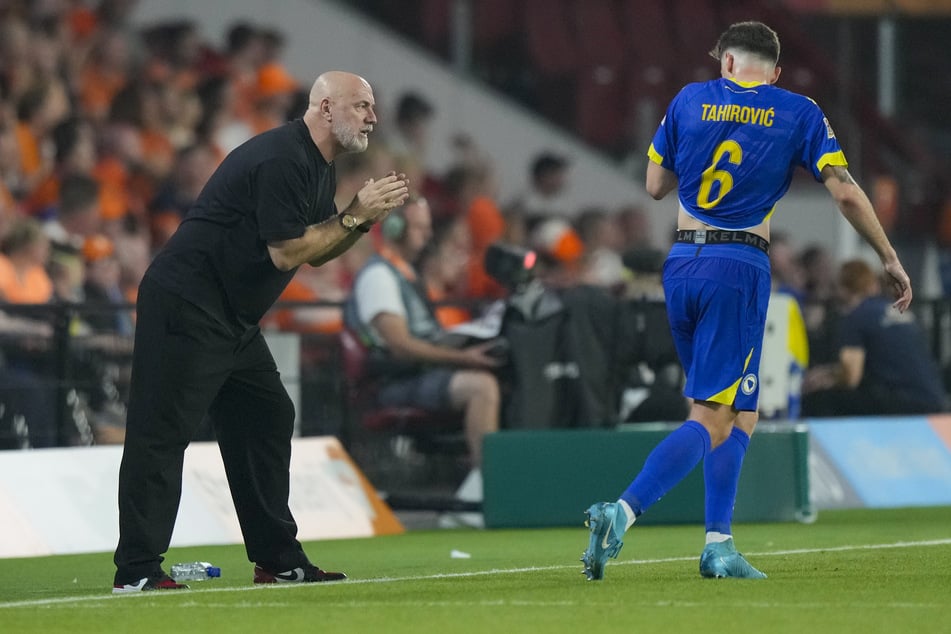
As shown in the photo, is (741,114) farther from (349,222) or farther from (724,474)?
(349,222)

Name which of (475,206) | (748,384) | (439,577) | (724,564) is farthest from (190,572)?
(475,206)

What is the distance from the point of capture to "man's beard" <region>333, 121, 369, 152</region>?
25.7 feet

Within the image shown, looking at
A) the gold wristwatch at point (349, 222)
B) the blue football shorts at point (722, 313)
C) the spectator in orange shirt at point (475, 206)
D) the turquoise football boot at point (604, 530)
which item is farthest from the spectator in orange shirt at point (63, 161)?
the turquoise football boot at point (604, 530)

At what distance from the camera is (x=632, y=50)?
69.5 feet

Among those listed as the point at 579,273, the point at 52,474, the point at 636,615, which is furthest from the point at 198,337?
the point at 579,273

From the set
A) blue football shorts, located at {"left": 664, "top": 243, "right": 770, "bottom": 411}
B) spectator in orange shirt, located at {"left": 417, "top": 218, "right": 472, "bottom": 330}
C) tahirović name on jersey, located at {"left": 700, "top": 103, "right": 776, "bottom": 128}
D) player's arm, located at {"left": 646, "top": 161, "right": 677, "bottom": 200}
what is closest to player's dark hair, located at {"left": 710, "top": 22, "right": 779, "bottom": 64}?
tahirović name on jersey, located at {"left": 700, "top": 103, "right": 776, "bottom": 128}

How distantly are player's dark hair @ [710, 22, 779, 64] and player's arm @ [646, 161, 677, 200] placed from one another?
1.81 feet

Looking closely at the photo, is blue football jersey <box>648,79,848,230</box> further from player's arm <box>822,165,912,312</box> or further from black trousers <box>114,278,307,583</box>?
black trousers <box>114,278,307,583</box>

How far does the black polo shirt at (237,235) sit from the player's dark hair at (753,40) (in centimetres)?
174

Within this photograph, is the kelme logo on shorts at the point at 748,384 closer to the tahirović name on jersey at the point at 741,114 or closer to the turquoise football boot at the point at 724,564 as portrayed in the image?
the turquoise football boot at the point at 724,564

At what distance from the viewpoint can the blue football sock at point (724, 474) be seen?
772cm

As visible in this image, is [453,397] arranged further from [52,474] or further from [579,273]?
[579,273]

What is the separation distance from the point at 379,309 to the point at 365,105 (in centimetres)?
A: 497

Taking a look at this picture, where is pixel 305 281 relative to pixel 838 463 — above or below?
above
